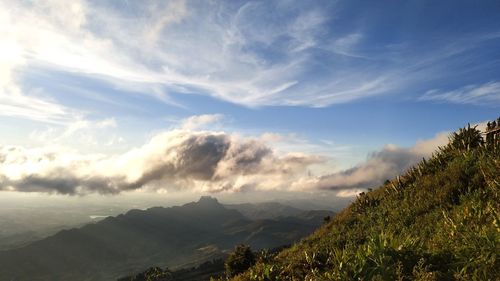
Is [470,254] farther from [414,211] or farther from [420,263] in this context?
[414,211]

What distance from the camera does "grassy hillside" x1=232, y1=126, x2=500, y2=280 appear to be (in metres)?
9.52

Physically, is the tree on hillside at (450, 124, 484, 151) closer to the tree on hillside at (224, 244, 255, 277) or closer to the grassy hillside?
the grassy hillside

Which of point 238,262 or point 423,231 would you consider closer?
point 423,231

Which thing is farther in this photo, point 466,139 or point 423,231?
point 466,139

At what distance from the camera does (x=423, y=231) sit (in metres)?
15.5

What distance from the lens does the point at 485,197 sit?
16.8 m

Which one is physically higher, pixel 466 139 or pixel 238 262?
pixel 466 139

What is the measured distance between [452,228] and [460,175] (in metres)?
10.7

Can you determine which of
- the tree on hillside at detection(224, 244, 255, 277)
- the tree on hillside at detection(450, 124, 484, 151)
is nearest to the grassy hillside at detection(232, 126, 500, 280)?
the tree on hillside at detection(450, 124, 484, 151)

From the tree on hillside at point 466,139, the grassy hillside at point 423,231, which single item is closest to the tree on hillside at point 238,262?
the grassy hillside at point 423,231

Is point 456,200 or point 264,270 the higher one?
point 456,200

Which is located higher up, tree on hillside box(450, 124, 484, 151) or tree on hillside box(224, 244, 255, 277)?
tree on hillside box(450, 124, 484, 151)

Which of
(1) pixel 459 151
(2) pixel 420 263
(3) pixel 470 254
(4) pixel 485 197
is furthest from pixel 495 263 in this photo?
(1) pixel 459 151

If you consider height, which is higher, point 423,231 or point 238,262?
point 423,231
